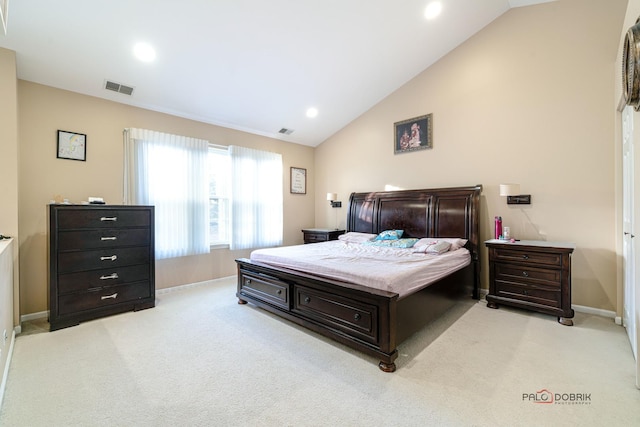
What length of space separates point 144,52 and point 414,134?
154 inches

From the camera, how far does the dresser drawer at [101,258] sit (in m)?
2.98

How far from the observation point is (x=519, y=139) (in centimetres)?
370

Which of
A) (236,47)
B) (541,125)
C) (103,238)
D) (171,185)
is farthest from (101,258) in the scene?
(541,125)

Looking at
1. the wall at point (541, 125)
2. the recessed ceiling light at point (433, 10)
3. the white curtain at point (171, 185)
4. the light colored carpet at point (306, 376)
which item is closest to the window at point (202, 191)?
the white curtain at point (171, 185)

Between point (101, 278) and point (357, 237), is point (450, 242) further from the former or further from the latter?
point (101, 278)

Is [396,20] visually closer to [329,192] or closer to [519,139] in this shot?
[519,139]

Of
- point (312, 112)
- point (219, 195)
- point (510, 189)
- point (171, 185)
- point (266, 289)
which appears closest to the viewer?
point (266, 289)

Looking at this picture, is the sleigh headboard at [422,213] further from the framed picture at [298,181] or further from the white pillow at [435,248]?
the framed picture at [298,181]

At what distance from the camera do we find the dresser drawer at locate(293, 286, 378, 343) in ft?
7.49

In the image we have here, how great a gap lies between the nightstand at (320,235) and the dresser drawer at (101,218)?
2874 mm

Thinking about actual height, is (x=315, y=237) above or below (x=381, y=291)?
above

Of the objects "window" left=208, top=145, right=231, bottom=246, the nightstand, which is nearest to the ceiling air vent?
"window" left=208, top=145, right=231, bottom=246

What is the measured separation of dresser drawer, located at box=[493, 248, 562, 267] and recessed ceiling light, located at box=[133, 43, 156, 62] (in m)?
4.66

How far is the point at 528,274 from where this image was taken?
3213 millimetres
